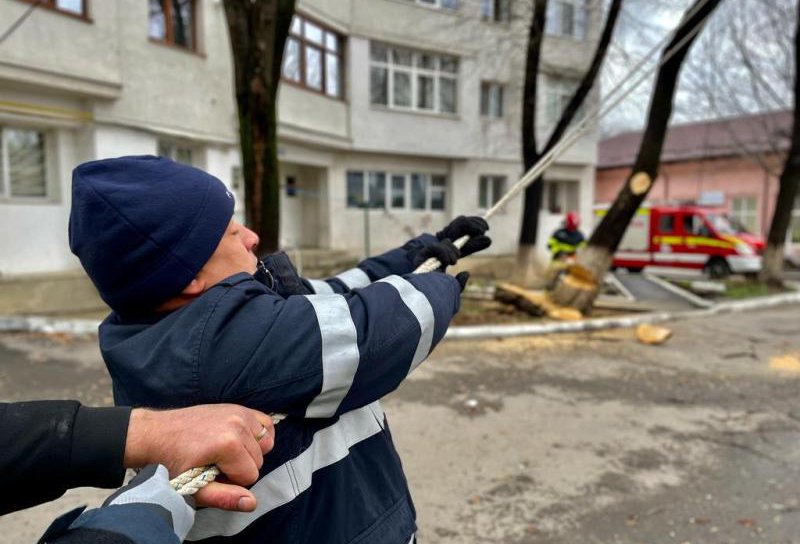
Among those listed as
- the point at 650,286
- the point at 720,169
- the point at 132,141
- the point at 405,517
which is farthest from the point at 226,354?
the point at 720,169

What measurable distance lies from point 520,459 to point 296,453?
298 cm

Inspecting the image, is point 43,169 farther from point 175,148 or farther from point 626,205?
point 626,205

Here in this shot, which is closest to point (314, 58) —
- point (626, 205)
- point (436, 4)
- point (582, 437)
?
point (436, 4)

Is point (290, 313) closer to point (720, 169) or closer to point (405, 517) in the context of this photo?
point (405, 517)

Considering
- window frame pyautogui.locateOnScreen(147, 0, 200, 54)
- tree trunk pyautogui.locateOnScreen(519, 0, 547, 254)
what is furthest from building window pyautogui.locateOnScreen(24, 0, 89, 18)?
tree trunk pyautogui.locateOnScreen(519, 0, 547, 254)

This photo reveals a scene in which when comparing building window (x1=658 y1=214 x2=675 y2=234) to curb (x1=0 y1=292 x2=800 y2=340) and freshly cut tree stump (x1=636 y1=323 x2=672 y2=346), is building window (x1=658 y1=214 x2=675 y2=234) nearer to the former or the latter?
curb (x1=0 y1=292 x2=800 y2=340)

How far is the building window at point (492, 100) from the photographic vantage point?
19.7m

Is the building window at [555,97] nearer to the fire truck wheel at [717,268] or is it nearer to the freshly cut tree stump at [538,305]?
the fire truck wheel at [717,268]

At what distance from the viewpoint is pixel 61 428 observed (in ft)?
3.21

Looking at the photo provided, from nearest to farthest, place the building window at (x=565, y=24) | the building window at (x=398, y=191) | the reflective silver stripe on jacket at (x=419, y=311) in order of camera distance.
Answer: the reflective silver stripe on jacket at (x=419, y=311) → the building window at (x=565, y=24) → the building window at (x=398, y=191)

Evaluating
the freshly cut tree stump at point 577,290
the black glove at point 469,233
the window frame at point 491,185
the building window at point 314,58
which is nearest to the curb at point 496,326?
the freshly cut tree stump at point 577,290

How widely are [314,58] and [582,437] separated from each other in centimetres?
1369

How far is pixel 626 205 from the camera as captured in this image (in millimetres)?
8898

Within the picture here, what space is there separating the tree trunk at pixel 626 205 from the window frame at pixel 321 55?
8.55 metres
